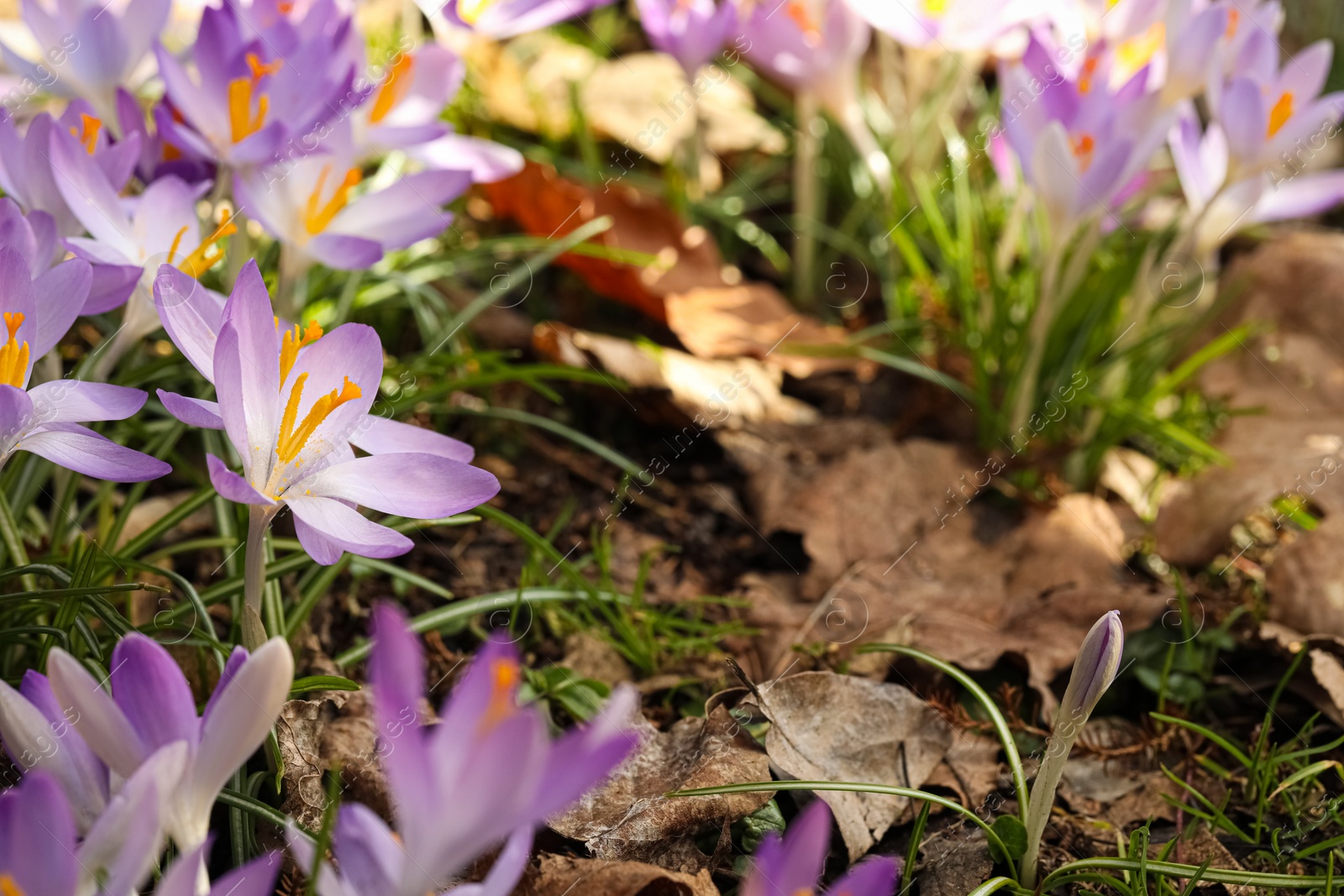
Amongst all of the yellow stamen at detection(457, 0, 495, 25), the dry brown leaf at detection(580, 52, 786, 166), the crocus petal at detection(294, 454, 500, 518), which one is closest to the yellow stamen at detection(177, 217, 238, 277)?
the crocus petal at detection(294, 454, 500, 518)

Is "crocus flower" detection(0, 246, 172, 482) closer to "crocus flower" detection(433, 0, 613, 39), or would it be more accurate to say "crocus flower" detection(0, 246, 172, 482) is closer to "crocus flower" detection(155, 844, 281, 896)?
"crocus flower" detection(155, 844, 281, 896)

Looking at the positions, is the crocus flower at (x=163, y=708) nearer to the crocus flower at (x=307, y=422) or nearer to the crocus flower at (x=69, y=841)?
the crocus flower at (x=69, y=841)

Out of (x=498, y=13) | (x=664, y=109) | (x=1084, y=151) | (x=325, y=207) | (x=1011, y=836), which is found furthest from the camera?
(x=664, y=109)

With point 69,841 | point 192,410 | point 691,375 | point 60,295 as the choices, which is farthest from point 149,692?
point 691,375

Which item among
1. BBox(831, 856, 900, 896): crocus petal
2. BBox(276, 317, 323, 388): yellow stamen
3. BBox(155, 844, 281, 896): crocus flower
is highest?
BBox(276, 317, 323, 388): yellow stamen

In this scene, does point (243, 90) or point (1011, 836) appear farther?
point (243, 90)

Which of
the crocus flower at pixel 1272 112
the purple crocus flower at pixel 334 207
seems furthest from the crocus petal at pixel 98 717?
the crocus flower at pixel 1272 112

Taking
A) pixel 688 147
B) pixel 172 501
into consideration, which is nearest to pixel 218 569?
pixel 172 501

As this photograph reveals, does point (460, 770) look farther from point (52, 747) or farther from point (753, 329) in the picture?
point (753, 329)
